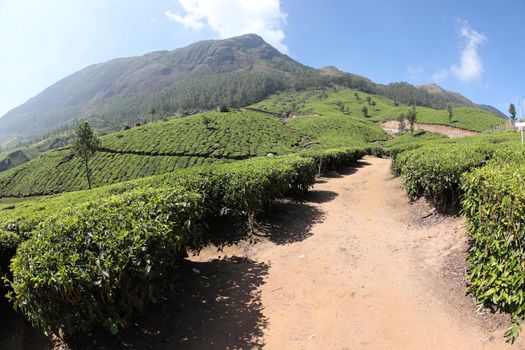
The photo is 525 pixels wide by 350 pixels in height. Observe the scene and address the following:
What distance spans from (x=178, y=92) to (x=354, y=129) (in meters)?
138

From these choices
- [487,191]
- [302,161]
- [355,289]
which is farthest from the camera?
[302,161]

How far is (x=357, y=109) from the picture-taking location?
12325cm

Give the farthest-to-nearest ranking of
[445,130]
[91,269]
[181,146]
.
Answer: [445,130]
[181,146]
[91,269]

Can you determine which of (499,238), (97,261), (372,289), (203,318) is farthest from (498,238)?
(97,261)

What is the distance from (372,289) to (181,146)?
68.8 metres

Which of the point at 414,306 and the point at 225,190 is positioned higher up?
the point at 225,190

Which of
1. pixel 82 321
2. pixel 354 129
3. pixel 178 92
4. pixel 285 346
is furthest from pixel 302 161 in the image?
pixel 178 92

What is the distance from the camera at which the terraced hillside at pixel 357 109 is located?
3314 inches

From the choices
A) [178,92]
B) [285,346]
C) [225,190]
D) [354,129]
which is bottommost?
[285,346]

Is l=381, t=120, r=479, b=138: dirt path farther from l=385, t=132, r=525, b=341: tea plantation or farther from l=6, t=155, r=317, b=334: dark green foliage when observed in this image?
l=6, t=155, r=317, b=334: dark green foliage

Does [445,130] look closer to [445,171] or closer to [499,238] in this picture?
[445,171]

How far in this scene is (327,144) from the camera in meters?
65.0

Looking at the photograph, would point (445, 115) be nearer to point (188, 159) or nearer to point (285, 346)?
point (188, 159)

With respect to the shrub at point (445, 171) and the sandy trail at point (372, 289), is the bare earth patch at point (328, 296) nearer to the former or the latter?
the sandy trail at point (372, 289)
